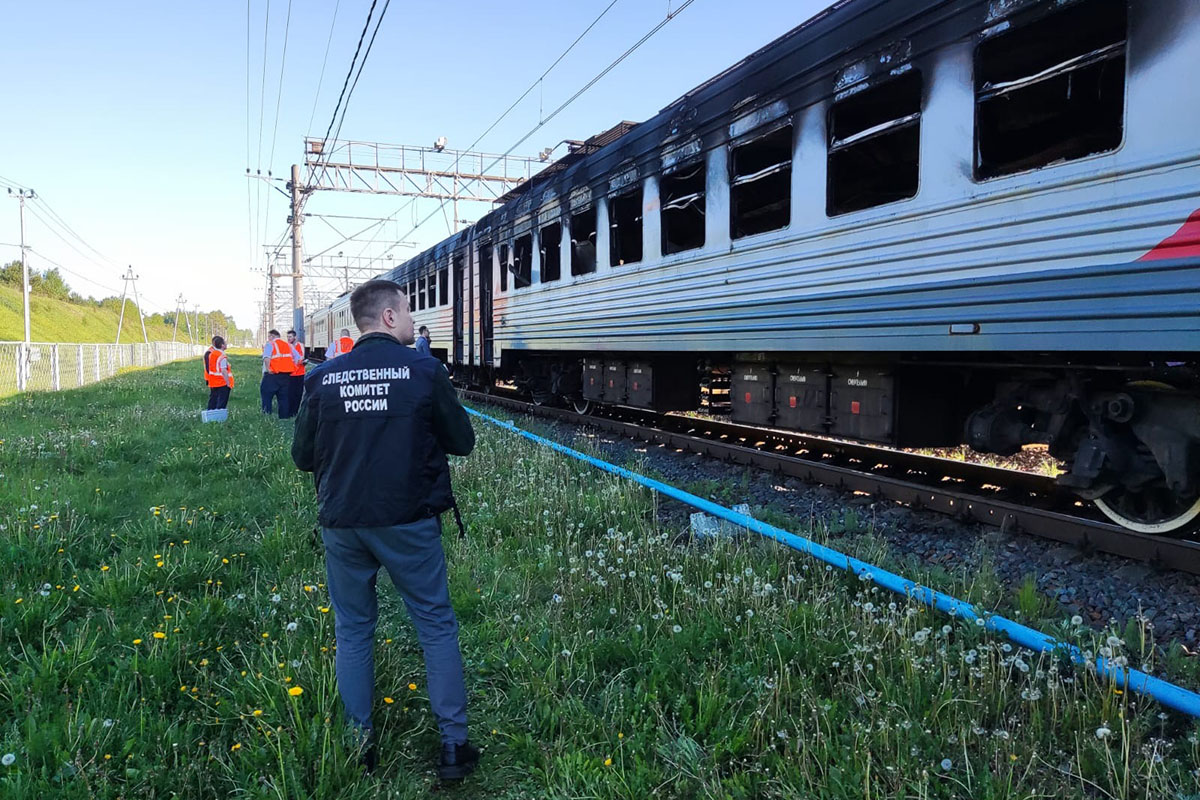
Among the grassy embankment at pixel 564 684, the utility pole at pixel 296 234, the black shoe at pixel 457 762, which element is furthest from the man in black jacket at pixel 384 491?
the utility pole at pixel 296 234

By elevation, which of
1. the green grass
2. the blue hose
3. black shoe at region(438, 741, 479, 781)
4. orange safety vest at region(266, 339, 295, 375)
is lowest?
black shoe at region(438, 741, 479, 781)

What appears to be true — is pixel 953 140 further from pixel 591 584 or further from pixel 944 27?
pixel 591 584

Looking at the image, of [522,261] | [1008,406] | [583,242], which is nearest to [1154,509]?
[1008,406]

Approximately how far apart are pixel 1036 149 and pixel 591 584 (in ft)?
15.7

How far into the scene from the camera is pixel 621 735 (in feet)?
8.61

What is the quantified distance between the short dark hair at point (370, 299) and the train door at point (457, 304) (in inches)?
543

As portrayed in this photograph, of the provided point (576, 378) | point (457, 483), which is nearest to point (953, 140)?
point (457, 483)

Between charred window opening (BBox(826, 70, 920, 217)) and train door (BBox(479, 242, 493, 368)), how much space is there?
944 centimetres

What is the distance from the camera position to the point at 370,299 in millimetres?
2816

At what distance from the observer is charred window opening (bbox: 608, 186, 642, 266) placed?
9188 millimetres

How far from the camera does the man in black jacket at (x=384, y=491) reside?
2.63 metres

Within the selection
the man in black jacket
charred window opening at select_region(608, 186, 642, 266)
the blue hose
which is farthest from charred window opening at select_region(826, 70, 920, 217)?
the man in black jacket

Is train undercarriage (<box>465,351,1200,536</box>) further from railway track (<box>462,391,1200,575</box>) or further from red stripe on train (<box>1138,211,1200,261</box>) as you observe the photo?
red stripe on train (<box>1138,211,1200,261</box>)

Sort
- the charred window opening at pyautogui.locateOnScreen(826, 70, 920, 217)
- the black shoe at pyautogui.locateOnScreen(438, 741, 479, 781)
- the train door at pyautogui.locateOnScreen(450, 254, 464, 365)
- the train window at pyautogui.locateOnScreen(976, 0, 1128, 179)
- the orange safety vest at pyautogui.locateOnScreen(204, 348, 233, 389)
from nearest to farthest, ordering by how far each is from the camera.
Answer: the black shoe at pyautogui.locateOnScreen(438, 741, 479, 781) → the train window at pyautogui.locateOnScreen(976, 0, 1128, 179) → the charred window opening at pyautogui.locateOnScreen(826, 70, 920, 217) → the orange safety vest at pyautogui.locateOnScreen(204, 348, 233, 389) → the train door at pyautogui.locateOnScreen(450, 254, 464, 365)
